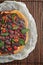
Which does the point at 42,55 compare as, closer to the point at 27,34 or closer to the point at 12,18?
the point at 27,34

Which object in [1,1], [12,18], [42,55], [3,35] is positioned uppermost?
[1,1]

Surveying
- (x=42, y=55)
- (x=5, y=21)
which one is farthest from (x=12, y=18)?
(x=42, y=55)

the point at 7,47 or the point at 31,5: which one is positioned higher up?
the point at 31,5
